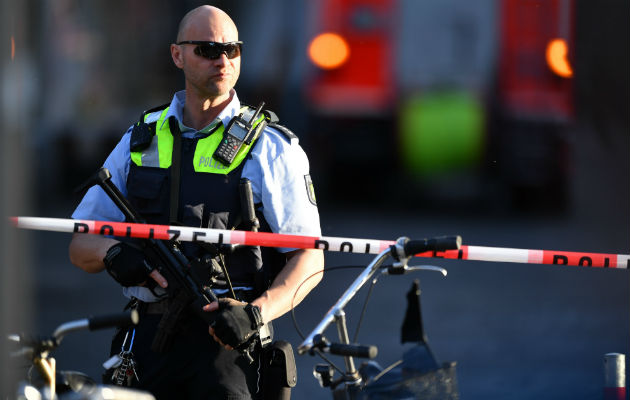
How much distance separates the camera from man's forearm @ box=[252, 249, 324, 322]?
12.0 ft

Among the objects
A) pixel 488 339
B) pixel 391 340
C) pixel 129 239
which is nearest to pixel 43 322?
pixel 391 340

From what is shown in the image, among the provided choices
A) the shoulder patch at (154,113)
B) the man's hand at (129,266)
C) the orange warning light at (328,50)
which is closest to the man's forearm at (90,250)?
the man's hand at (129,266)

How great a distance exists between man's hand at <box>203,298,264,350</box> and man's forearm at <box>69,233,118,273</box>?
540 millimetres

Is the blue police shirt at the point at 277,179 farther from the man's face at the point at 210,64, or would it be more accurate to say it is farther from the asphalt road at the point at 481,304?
the asphalt road at the point at 481,304

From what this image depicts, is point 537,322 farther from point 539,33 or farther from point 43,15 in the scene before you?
point 43,15

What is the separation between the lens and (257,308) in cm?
350

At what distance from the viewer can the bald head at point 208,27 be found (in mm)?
3914

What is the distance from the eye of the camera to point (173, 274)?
3723 mm

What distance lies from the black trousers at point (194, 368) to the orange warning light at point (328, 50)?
7.67 m

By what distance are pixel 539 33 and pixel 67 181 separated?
215 inches

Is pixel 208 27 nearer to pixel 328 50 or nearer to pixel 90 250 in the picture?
pixel 90 250

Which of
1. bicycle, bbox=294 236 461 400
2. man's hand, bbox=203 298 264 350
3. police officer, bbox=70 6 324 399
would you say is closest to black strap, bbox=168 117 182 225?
police officer, bbox=70 6 324 399

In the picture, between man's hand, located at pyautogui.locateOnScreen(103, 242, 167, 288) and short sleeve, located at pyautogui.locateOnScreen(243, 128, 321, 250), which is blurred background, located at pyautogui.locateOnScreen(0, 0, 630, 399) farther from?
man's hand, located at pyautogui.locateOnScreen(103, 242, 167, 288)

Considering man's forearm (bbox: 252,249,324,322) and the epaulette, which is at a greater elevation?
the epaulette
